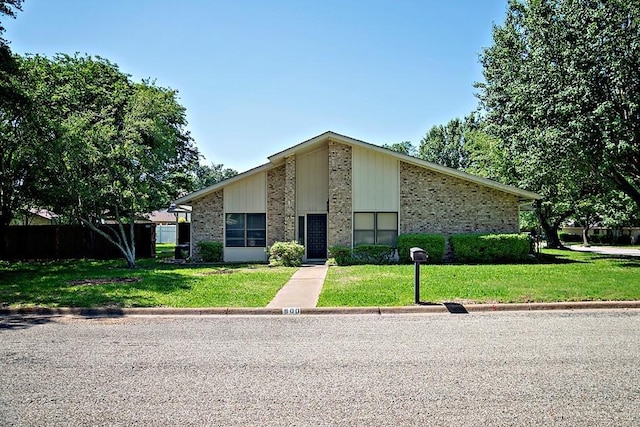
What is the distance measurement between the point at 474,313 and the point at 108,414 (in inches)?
275

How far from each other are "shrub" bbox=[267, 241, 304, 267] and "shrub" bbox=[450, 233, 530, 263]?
6182mm

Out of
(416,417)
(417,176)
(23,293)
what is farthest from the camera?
(417,176)

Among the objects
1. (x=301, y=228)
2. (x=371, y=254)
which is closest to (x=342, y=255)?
(x=371, y=254)

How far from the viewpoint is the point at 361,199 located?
20500 mm

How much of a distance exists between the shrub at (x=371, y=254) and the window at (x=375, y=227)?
1.26 meters

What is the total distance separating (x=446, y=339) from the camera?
721 centimetres

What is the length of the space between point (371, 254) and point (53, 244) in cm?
1717

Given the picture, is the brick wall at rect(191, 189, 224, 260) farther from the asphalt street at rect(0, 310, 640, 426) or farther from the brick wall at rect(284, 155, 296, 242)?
the asphalt street at rect(0, 310, 640, 426)

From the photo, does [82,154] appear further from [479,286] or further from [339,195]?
[479,286]

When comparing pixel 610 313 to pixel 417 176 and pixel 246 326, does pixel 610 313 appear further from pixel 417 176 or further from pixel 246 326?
pixel 417 176

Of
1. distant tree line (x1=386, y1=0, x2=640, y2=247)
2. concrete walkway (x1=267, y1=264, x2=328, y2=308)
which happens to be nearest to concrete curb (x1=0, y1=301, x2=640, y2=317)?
concrete walkway (x1=267, y1=264, x2=328, y2=308)

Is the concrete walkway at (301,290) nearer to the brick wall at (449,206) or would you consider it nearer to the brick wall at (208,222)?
the brick wall at (449,206)

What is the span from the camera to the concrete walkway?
1022 centimetres

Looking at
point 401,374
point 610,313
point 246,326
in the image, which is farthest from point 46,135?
point 610,313
